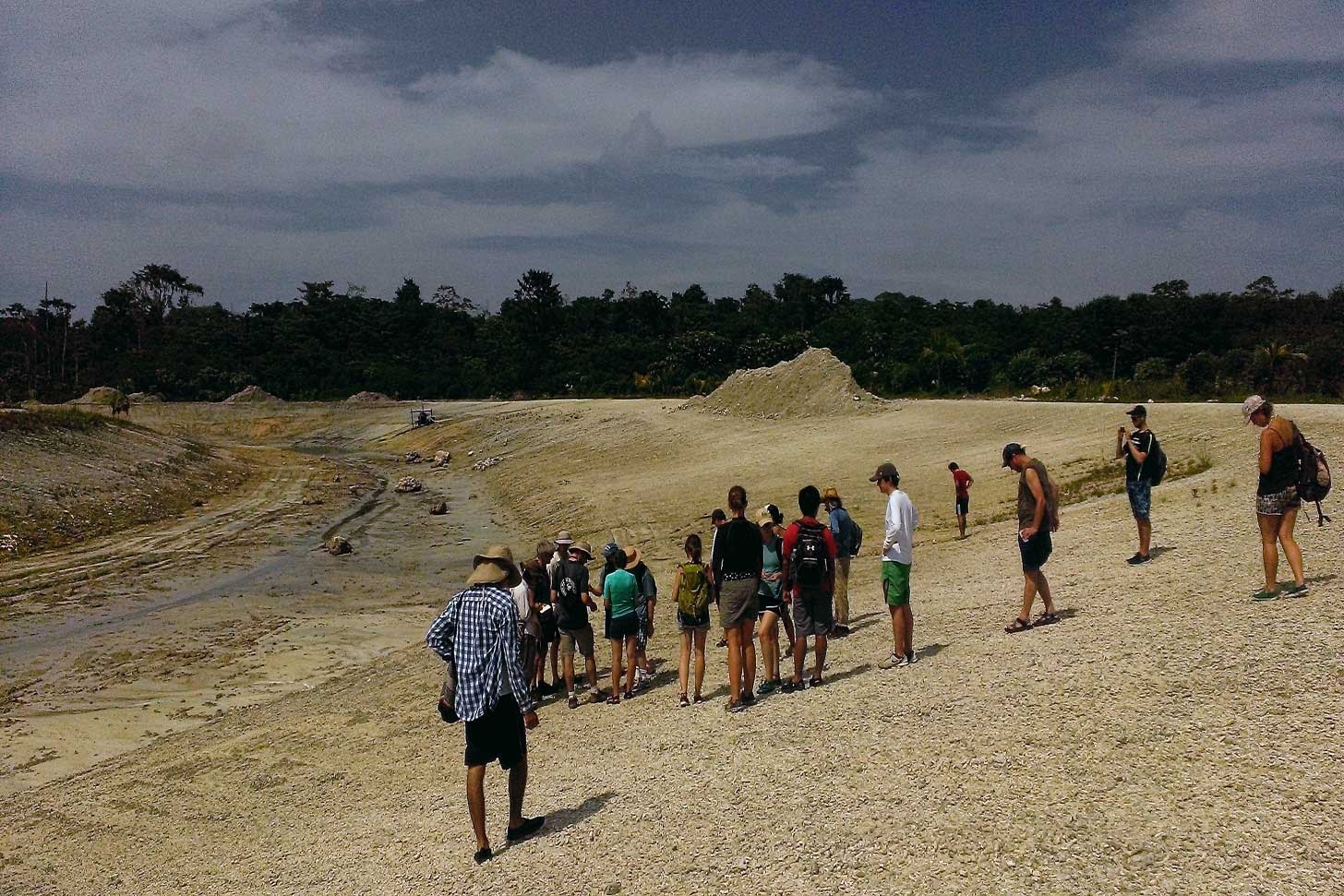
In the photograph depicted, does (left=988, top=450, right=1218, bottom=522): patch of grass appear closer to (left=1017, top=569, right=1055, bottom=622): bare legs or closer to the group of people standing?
the group of people standing

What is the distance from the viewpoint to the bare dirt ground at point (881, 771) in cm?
528

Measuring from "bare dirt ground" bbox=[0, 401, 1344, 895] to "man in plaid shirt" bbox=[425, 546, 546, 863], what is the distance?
75 centimetres

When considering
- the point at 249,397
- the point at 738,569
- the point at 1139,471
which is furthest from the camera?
the point at 249,397

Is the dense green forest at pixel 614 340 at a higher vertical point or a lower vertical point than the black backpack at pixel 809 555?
higher

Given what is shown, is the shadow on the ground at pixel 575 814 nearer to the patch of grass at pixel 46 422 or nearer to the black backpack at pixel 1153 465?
the black backpack at pixel 1153 465

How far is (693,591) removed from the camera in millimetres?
8742

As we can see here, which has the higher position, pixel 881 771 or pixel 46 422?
pixel 46 422

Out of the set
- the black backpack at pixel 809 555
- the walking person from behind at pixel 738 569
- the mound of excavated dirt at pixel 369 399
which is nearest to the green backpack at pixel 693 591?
the walking person from behind at pixel 738 569

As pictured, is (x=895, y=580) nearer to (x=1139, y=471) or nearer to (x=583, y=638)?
(x=583, y=638)

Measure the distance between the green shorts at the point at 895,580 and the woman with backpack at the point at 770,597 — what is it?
0.99 metres

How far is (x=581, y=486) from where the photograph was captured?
30.9 m

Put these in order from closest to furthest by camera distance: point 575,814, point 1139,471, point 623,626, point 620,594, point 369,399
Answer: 1. point 575,814
2. point 620,594
3. point 623,626
4. point 1139,471
5. point 369,399

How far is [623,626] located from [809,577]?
2.25 m

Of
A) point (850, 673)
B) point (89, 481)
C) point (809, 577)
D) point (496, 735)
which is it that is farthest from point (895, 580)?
point (89, 481)
